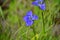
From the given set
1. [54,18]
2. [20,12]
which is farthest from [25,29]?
[20,12]

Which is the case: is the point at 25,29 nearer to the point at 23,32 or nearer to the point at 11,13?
the point at 23,32

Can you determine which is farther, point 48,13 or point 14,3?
point 14,3

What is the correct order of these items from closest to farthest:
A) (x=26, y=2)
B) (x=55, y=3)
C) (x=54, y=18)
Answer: (x=54, y=18) → (x=55, y=3) → (x=26, y=2)

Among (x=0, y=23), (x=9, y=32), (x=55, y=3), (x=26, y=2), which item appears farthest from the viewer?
(x=26, y=2)

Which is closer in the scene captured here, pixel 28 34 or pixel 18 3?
pixel 28 34

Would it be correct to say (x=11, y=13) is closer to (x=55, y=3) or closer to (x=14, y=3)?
(x=14, y=3)

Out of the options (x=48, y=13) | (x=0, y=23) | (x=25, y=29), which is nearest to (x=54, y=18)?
(x=48, y=13)
